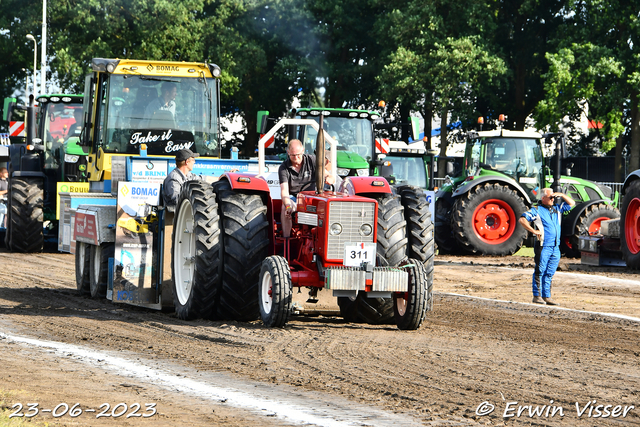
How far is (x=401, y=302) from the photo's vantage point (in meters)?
8.70

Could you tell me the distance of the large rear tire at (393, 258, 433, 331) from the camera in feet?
27.1

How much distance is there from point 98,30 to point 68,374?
99.5 feet

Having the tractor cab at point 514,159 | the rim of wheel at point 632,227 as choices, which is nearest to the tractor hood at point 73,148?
the tractor cab at point 514,159

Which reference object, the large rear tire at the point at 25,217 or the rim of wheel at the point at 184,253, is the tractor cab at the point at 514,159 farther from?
the rim of wheel at the point at 184,253

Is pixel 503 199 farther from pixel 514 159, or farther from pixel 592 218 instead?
pixel 592 218

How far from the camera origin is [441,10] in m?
32.7

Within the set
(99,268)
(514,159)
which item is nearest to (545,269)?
(99,268)

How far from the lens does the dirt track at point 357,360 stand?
5508 mm

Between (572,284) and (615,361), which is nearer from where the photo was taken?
(615,361)

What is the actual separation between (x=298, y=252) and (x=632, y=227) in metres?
8.81

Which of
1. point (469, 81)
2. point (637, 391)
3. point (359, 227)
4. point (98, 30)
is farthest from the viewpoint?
point (98, 30)

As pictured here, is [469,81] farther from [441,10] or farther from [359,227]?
[359,227]

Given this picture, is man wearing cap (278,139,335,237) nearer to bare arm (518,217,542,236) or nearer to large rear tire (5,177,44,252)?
bare arm (518,217,542,236)

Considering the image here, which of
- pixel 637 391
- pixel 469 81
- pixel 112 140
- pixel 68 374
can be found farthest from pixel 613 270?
pixel 469 81
